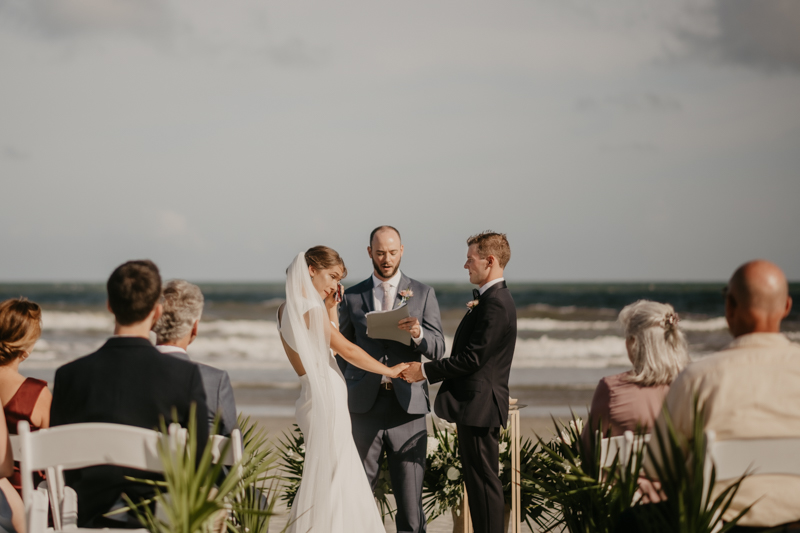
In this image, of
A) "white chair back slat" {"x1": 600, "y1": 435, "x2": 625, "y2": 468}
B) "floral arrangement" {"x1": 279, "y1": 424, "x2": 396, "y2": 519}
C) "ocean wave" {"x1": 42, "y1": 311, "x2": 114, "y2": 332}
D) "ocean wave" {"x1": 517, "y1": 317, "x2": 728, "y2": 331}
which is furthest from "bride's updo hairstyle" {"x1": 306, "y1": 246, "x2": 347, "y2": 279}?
"ocean wave" {"x1": 42, "y1": 311, "x2": 114, "y2": 332}

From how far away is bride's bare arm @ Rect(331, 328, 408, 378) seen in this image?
12.7 ft

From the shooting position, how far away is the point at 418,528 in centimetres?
409

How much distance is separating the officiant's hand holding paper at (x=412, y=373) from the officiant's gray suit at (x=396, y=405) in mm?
93

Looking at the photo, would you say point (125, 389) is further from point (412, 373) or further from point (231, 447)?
point (412, 373)

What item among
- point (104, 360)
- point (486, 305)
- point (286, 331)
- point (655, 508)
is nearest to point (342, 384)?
point (286, 331)

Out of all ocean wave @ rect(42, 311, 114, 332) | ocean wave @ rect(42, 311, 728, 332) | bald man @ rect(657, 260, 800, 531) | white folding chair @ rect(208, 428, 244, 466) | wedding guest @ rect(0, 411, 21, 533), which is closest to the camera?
bald man @ rect(657, 260, 800, 531)

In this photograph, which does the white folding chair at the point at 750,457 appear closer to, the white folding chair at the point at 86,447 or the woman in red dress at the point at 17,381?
the white folding chair at the point at 86,447

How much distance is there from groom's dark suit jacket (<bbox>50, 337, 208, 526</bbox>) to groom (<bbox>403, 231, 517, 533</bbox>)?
1.65 metres

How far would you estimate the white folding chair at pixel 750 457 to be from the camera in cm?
216

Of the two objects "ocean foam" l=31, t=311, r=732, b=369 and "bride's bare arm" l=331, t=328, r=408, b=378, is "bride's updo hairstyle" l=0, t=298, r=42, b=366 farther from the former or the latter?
"ocean foam" l=31, t=311, r=732, b=369

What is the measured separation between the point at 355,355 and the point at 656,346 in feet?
5.35

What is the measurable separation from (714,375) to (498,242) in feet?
5.78

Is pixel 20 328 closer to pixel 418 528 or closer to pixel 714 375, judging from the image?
pixel 418 528

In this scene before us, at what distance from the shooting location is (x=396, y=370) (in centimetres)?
413
